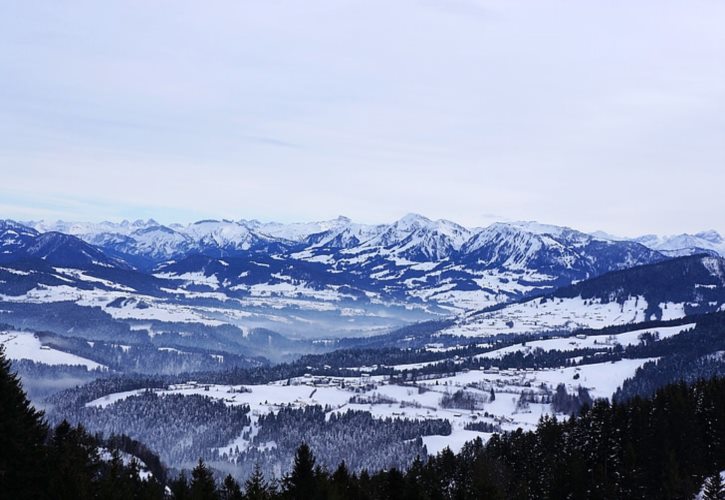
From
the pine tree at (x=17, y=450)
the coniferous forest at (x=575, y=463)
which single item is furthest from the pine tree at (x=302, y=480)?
the pine tree at (x=17, y=450)

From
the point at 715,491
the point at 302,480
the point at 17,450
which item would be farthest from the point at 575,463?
the point at 17,450

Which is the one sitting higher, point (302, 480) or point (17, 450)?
point (17, 450)

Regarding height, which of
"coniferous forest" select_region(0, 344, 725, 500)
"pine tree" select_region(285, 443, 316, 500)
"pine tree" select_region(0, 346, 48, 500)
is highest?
"pine tree" select_region(0, 346, 48, 500)

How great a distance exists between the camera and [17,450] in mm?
40250

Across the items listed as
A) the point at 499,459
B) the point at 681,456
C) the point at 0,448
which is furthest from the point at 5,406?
the point at 499,459

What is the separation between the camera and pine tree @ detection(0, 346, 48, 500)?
39.7 meters

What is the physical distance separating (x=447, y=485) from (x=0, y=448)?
73654mm

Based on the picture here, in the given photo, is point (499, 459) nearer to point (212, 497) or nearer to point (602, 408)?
point (602, 408)

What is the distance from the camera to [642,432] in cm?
9656

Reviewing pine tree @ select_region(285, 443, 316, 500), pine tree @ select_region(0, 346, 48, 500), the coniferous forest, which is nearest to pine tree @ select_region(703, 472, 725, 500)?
the coniferous forest

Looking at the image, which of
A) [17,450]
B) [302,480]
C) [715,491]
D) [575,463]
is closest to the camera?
[17,450]

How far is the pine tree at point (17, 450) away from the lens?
130ft

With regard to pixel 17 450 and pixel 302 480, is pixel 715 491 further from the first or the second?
pixel 17 450

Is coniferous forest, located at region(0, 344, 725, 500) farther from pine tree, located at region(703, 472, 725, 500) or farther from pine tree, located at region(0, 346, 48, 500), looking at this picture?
pine tree, located at region(0, 346, 48, 500)
